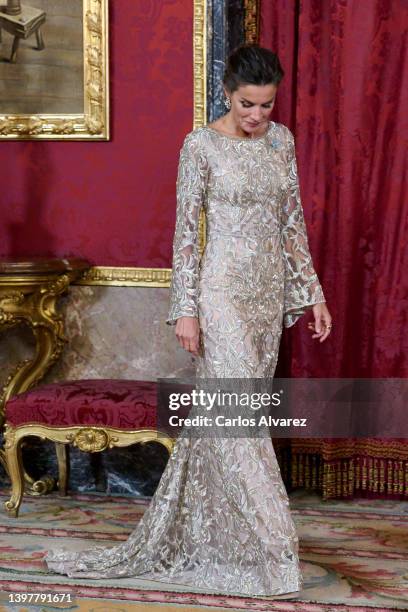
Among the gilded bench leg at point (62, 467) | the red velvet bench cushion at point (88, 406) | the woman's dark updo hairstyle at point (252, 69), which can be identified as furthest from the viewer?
the gilded bench leg at point (62, 467)

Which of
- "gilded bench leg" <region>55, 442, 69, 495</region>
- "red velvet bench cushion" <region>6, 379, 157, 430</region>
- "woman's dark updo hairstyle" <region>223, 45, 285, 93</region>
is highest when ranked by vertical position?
"woman's dark updo hairstyle" <region>223, 45, 285, 93</region>

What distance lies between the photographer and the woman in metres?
3.40

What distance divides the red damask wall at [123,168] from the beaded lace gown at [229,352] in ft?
4.66

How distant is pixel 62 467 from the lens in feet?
16.3

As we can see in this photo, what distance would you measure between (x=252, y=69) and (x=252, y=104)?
0.39 feet

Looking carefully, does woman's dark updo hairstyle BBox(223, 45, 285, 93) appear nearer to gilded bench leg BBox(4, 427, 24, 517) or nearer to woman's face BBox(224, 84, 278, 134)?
woman's face BBox(224, 84, 278, 134)

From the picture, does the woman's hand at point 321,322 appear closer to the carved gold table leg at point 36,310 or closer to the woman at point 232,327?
the woman at point 232,327

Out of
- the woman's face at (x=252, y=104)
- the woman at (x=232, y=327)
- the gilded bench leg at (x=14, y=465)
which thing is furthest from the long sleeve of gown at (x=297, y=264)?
the gilded bench leg at (x=14, y=465)

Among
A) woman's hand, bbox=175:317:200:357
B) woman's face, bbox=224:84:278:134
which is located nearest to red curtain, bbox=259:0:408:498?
woman's face, bbox=224:84:278:134

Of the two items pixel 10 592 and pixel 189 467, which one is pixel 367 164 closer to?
pixel 189 467

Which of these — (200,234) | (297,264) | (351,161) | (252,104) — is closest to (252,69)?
(252,104)

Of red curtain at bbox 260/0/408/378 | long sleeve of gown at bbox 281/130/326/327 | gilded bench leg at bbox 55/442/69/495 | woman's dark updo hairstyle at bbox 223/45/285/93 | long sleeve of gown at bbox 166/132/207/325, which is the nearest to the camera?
woman's dark updo hairstyle at bbox 223/45/285/93

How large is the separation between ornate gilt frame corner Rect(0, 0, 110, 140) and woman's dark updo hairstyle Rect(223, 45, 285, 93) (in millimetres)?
1655

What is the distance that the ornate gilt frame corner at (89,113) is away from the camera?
4.91 meters
